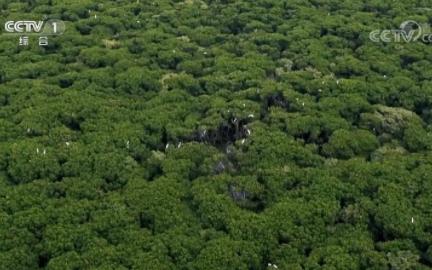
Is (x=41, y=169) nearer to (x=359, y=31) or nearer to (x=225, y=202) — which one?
(x=225, y=202)

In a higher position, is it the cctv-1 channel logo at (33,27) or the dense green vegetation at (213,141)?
the cctv-1 channel logo at (33,27)

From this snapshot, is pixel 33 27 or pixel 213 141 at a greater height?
pixel 33 27

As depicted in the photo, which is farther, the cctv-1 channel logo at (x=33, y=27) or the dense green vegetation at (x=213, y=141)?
the cctv-1 channel logo at (x=33, y=27)

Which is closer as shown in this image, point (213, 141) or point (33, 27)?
point (213, 141)

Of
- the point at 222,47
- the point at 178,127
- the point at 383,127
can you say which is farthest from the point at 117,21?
the point at 383,127
